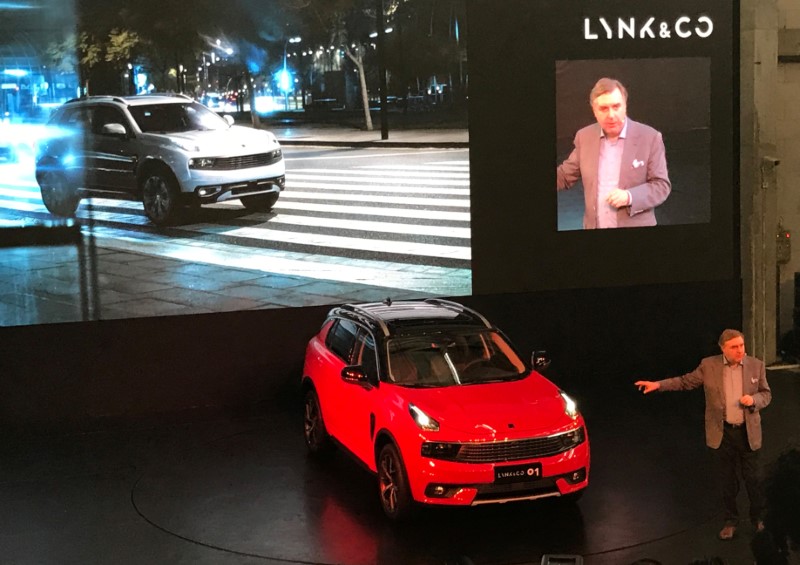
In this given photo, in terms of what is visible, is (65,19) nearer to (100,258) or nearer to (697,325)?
(100,258)

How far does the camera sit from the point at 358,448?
10.3 meters

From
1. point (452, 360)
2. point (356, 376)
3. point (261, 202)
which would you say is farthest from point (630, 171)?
point (356, 376)

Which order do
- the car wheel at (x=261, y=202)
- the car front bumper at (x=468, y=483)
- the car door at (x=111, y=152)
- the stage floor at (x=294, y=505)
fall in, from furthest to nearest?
1. the car wheel at (x=261, y=202)
2. the car door at (x=111, y=152)
3. the car front bumper at (x=468, y=483)
4. the stage floor at (x=294, y=505)

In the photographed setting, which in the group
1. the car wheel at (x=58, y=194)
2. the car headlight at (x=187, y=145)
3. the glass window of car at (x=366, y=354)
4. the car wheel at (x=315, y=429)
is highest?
the car headlight at (x=187, y=145)

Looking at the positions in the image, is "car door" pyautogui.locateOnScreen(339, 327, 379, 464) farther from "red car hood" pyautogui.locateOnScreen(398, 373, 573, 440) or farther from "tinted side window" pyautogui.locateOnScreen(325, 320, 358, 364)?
"red car hood" pyautogui.locateOnScreen(398, 373, 573, 440)

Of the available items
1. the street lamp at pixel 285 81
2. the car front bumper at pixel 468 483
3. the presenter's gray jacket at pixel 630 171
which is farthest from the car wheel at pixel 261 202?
the car front bumper at pixel 468 483

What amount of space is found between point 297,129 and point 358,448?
5235mm

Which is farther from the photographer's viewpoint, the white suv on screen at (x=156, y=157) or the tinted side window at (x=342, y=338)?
the white suv on screen at (x=156, y=157)

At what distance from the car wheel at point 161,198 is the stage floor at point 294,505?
2.43 meters

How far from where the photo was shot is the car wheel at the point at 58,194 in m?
13.1

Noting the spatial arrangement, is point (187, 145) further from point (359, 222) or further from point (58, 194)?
point (359, 222)

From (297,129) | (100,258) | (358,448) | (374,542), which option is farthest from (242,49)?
(374,542)

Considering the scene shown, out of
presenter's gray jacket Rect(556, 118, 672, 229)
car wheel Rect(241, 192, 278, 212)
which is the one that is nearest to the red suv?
car wheel Rect(241, 192, 278, 212)

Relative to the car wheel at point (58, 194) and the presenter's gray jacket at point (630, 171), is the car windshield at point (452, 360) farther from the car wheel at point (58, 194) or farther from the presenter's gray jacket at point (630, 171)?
the car wheel at point (58, 194)
